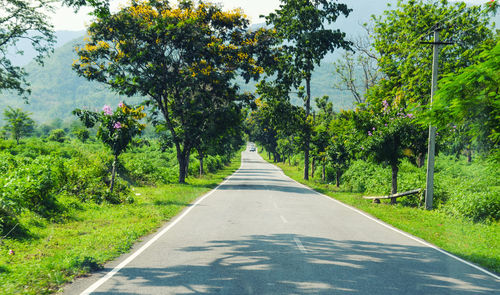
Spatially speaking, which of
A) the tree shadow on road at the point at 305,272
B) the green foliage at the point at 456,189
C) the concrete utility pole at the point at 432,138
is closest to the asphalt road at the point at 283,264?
the tree shadow on road at the point at 305,272

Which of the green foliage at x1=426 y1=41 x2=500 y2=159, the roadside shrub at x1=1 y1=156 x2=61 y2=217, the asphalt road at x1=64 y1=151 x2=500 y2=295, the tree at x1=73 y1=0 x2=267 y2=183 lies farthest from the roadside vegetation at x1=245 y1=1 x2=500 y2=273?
the roadside shrub at x1=1 y1=156 x2=61 y2=217

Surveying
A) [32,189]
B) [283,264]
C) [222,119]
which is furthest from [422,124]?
[222,119]

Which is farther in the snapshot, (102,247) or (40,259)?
(102,247)

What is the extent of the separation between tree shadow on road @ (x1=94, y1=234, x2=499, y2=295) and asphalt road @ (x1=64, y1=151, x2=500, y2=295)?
0.05 feet

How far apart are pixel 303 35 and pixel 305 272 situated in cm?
2859

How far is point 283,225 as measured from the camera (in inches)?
430

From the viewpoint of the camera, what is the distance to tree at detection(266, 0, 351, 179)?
31.6 metres

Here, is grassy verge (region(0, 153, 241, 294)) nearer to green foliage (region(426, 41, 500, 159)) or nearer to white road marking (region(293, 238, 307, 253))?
white road marking (region(293, 238, 307, 253))

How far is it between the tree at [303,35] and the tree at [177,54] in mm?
6664

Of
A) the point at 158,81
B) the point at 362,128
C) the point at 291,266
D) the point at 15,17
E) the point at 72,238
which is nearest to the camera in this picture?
the point at 291,266

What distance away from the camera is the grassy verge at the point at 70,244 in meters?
5.73

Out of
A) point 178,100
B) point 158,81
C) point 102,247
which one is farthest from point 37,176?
point 178,100

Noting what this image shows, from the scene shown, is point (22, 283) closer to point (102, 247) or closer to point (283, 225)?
point (102, 247)

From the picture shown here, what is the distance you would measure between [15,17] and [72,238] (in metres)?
18.5
